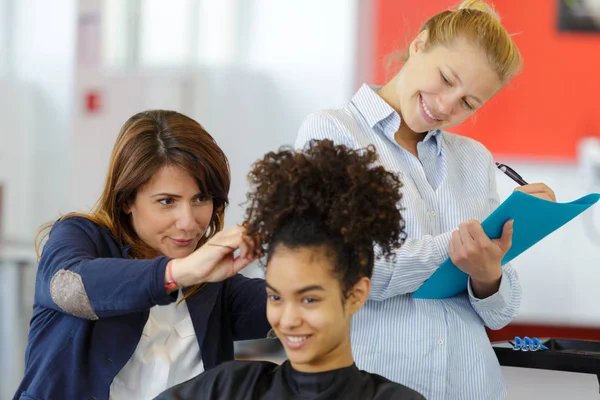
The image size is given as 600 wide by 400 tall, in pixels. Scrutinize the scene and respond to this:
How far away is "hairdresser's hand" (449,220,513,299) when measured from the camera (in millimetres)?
1650

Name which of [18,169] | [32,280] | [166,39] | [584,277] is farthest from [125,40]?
[584,277]

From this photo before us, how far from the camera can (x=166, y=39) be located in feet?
18.1

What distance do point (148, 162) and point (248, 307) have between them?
39 cm

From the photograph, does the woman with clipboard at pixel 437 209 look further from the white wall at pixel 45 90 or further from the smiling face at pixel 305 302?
the white wall at pixel 45 90

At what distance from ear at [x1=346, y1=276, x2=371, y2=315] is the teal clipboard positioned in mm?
206

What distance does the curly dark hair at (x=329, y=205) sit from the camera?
147cm

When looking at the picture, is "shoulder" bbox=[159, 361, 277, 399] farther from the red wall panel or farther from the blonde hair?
the red wall panel

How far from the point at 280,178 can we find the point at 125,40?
4110 millimetres

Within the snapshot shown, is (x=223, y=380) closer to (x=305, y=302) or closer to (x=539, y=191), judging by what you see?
(x=305, y=302)

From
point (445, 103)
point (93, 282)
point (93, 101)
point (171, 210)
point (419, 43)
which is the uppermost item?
point (419, 43)

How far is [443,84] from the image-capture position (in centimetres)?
182

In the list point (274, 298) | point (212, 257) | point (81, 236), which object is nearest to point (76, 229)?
point (81, 236)

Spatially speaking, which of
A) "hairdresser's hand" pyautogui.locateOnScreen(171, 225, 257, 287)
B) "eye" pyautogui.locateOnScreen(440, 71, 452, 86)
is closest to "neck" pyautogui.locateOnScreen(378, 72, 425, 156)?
"eye" pyautogui.locateOnScreen(440, 71, 452, 86)

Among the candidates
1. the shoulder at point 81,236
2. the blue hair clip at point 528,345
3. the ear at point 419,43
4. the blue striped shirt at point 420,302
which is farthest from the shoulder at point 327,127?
the blue hair clip at point 528,345
